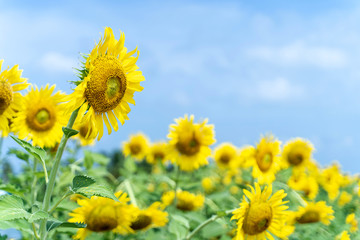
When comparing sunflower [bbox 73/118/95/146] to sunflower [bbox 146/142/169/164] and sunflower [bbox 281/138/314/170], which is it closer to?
sunflower [bbox 146/142/169/164]

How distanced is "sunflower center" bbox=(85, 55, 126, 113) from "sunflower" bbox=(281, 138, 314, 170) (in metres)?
3.96

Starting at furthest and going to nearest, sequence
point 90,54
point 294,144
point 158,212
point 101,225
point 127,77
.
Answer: point 294,144, point 158,212, point 101,225, point 127,77, point 90,54

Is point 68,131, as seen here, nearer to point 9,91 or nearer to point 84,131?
point 9,91

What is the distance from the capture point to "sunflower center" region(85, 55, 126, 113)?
187 centimetres

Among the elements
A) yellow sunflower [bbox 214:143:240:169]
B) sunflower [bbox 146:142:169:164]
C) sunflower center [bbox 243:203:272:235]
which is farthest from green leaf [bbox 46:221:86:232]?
yellow sunflower [bbox 214:143:240:169]

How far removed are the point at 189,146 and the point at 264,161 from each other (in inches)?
32.3

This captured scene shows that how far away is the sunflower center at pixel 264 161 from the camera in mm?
3895

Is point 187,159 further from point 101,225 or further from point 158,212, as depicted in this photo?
point 101,225

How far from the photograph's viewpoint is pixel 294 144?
5.57 meters

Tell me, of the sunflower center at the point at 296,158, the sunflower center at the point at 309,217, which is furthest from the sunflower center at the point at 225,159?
the sunflower center at the point at 309,217

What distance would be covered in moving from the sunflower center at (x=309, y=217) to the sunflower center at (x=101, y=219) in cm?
165

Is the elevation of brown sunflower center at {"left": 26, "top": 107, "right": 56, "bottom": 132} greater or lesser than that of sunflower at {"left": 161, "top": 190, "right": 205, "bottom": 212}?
greater

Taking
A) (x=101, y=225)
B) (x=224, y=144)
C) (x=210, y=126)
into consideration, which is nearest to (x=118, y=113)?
(x=101, y=225)

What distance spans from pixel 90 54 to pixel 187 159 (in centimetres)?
265
